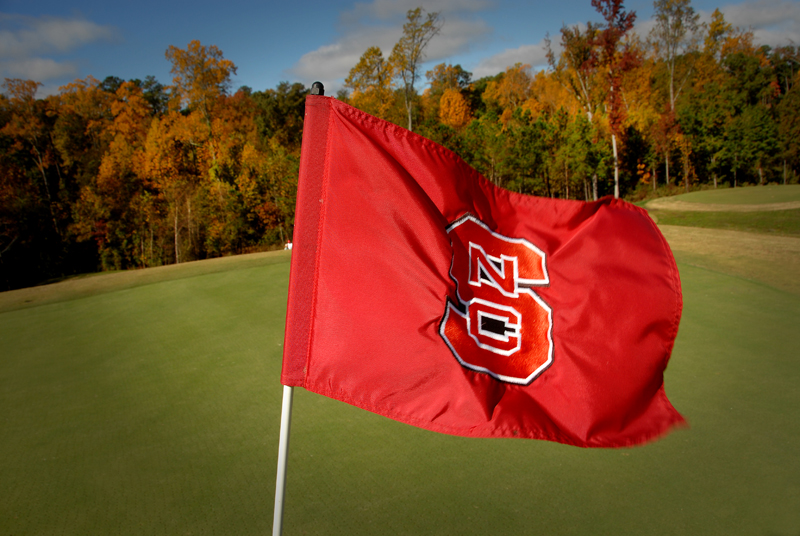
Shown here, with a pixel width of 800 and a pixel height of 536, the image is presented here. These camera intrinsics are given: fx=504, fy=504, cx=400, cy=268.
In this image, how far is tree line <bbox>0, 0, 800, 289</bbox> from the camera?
947 inches

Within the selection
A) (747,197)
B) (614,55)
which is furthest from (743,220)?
(614,55)

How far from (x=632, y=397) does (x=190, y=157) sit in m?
31.0

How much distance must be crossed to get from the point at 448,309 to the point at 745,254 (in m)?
8.70

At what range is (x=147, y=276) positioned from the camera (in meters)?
8.48

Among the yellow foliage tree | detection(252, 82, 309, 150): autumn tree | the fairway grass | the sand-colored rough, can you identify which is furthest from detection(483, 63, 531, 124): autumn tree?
the fairway grass

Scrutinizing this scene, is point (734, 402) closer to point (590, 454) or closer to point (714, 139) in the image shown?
point (590, 454)

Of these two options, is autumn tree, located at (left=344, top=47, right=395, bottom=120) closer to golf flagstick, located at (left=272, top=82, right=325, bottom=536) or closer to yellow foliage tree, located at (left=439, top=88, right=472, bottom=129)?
yellow foliage tree, located at (left=439, top=88, right=472, bottom=129)

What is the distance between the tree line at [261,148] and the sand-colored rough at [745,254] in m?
13.2

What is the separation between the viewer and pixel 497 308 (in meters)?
2.18

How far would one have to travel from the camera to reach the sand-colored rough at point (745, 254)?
23.2ft

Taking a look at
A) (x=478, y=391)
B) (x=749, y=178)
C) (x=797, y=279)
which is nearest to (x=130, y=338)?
(x=478, y=391)

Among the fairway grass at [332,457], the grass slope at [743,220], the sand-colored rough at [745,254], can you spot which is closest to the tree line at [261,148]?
the grass slope at [743,220]

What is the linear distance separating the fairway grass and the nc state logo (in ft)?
2.69

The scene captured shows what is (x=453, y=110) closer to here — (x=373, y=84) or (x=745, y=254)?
(x=373, y=84)
